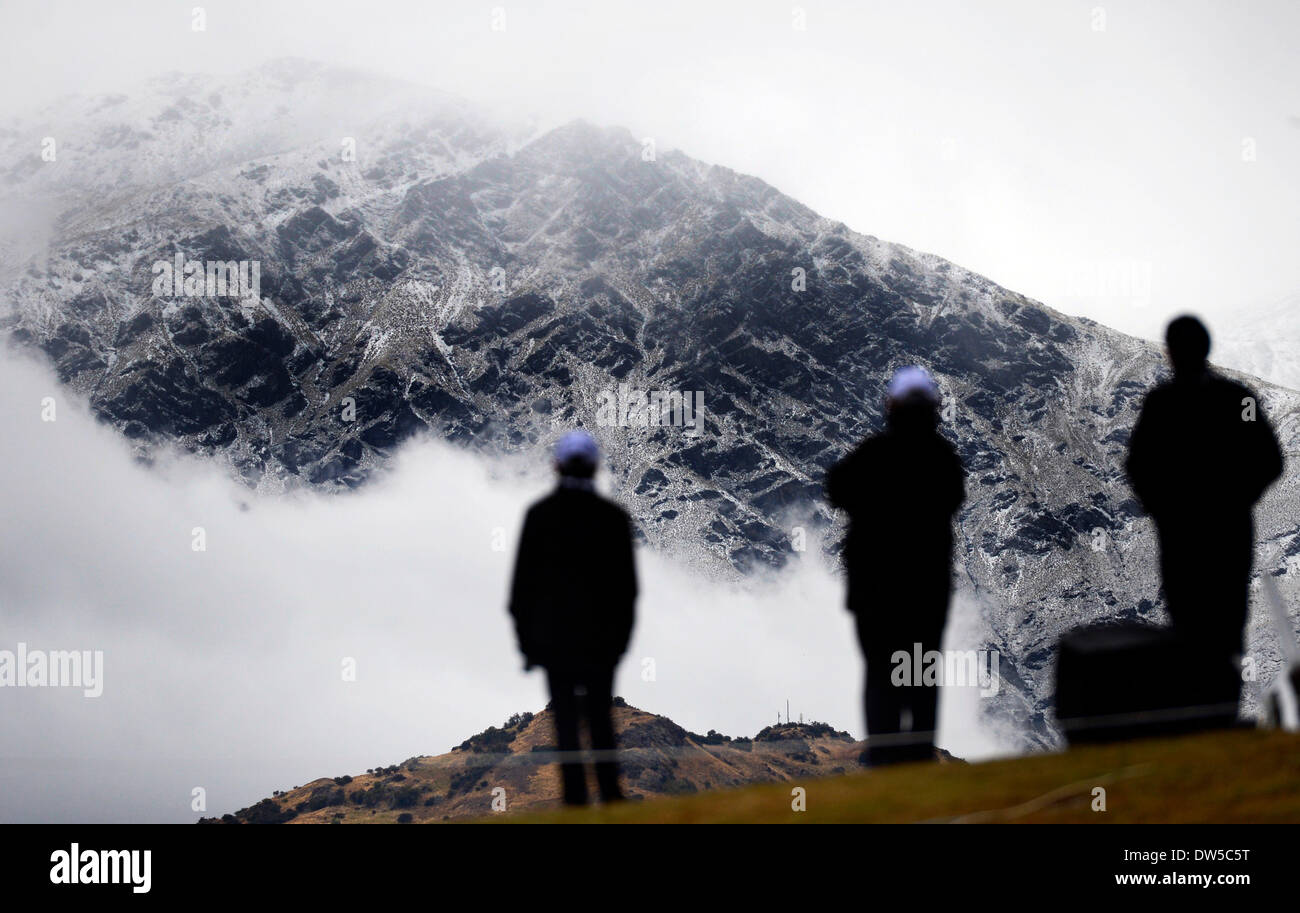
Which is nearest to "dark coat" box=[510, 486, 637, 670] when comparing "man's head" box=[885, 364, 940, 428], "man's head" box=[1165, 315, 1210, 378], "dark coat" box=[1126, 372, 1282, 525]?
"man's head" box=[885, 364, 940, 428]

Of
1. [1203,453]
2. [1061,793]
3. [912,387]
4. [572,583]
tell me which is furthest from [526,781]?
[1061,793]

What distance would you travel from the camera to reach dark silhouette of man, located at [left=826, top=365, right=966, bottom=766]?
1015 cm

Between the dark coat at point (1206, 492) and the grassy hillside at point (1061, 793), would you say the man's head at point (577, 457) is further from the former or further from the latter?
the dark coat at point (1206, 492)

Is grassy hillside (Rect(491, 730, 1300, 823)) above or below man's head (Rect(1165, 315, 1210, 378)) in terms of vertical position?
below

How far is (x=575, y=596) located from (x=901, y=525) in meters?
3.25

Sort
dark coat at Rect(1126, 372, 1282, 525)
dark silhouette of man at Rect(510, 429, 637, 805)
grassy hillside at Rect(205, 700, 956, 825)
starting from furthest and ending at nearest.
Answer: grassy hillside at Rect(205, 700, 956, 825), dark coat at Rect(1126, 372, 1282, 525), dark silhouette of man at Rect(510, 429, 637, 805)

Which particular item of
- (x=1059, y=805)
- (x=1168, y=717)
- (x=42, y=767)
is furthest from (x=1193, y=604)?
(x=42, y=767)

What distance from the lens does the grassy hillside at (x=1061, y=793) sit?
634 centimetres

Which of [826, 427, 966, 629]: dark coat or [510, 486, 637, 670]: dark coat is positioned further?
[826, 427, 966, 629]: dark coat

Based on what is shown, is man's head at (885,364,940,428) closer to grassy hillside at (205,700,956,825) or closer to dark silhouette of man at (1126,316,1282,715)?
dark silhouette of man at (1126,316,1282,715)

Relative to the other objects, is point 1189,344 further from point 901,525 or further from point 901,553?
point 901,553

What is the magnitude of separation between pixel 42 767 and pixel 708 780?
161 metres

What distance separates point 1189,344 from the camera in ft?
33.9
